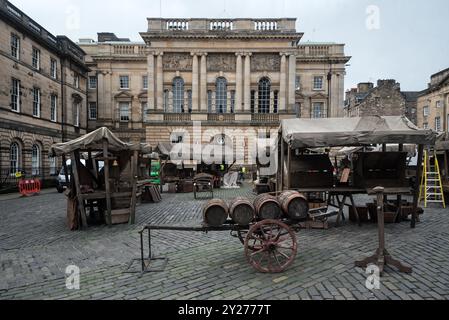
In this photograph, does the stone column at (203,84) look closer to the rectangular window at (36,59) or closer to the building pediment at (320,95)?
the rectangular window at (36,59)

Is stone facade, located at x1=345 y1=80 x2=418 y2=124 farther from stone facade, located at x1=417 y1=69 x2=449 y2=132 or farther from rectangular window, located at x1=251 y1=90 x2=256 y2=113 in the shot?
rectangular window, located at x1=251 y1=90 x2=256 y2=113

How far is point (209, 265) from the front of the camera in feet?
16.3

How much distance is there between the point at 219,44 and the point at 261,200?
91.7ft

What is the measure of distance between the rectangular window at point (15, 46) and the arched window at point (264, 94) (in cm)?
2268

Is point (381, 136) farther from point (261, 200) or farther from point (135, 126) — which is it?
point (135, 126)

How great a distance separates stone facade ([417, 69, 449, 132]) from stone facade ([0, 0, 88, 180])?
4340 centimetres

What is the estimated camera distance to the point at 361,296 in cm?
378

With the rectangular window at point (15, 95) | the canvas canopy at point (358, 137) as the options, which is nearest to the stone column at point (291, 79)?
the canvas canopy at point (358, 137)

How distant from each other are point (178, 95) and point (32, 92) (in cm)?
1370

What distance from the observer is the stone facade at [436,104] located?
33281mm

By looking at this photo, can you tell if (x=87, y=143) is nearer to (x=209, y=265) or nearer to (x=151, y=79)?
(x=209, y=265)

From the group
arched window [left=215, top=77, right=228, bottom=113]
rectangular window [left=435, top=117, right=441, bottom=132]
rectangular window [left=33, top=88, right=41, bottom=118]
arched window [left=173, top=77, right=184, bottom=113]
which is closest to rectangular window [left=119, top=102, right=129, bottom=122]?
arched window [left=173, top=77, right=184, bottom=113]

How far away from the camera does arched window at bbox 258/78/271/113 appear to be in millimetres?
30719
